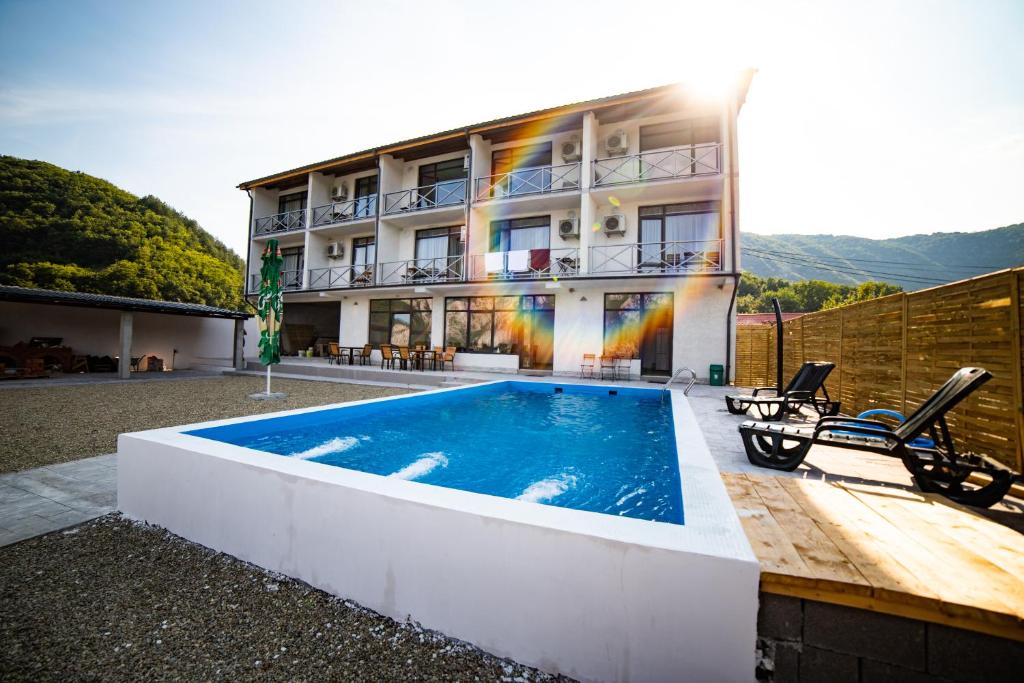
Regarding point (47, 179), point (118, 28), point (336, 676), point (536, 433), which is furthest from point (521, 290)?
point (47, 179)

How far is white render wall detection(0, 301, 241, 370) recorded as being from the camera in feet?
39.9

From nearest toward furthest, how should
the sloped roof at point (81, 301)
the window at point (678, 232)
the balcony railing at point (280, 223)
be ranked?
the sloped roof at point (81, 301)
the window at point (678, 232)
the balcony railing at point (280, 223)

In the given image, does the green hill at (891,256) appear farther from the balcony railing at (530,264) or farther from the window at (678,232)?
the balcony railing at (530,264)

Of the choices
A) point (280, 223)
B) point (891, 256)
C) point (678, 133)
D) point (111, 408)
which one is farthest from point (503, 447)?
point (891, 256)

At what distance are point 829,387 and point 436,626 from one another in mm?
7238

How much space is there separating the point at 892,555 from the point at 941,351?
3.42 m

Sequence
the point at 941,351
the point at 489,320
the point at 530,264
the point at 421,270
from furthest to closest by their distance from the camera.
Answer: the point at 421,270, the point at 489,320, the point at 530,264, the point at 941,351

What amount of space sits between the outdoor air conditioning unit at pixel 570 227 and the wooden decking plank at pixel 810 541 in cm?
1022

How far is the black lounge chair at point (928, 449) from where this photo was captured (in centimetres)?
226

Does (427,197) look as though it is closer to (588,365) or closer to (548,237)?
(548,237)

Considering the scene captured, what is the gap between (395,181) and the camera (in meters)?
14.7

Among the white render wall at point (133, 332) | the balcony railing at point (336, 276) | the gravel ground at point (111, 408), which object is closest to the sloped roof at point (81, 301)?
the white render wall at point (133, 332)

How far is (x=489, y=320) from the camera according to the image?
12906 mm

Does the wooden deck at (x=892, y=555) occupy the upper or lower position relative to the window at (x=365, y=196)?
lower
